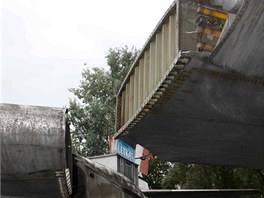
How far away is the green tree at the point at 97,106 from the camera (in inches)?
1690

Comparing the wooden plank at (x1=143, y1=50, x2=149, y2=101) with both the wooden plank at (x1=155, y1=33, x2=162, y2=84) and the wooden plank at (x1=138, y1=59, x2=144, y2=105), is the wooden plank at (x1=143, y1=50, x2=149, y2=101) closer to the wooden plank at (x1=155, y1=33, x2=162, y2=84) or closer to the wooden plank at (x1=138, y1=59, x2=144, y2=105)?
the wooden plank at (x1=138, y1=59, x2=144, y2=105)

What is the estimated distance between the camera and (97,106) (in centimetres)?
4297

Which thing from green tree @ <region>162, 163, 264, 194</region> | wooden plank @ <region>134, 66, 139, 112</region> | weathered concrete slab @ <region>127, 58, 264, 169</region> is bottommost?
green tree @ <region>162, 163, 264, 194</region>

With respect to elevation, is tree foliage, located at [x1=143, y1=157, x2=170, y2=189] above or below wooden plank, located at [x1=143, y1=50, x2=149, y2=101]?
below

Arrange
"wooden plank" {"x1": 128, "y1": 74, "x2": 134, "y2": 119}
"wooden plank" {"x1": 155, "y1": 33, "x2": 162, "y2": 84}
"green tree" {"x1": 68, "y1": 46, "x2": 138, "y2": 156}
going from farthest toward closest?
"green tree" {"x1": 68, "y1": 46, "x2": 138, "y2": 156}, "wooden plank" {"x1": 128, "y1": 74, "x2": 134, "y2": 119}, "wooden plank" {"x1": 155, "y1": 33, "x2": 162, "y2": 84}

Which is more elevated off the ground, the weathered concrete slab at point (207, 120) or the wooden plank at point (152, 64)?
→ the wooden plank at point (152, 64)

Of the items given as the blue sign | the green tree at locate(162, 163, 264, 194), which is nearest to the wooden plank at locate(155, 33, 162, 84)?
the blue sign

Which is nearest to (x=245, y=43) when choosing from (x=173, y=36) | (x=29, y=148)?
(x=173, y=36)

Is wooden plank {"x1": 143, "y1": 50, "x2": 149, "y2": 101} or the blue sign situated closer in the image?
wooden plank {"x1": 143, "y1": 50, "x2": 149, "y2": 101}

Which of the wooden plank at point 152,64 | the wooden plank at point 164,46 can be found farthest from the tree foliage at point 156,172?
the wooden plank at point 164,46

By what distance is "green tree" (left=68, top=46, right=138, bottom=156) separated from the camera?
4294cm

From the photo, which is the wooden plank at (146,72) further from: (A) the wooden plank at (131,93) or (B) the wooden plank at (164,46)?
(A) the wooden plank at (131,93)

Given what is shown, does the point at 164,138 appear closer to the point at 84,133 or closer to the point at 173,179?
the point at 173,179

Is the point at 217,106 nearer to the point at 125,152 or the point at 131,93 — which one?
the point at 131,93
